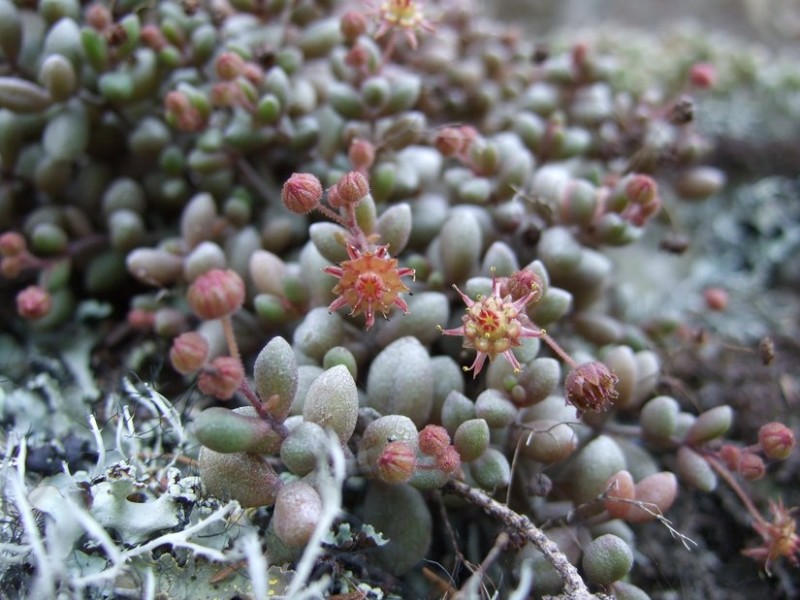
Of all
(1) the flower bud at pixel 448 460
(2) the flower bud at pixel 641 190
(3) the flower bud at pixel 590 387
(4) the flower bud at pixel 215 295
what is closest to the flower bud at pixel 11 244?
(4) the flower bud at pixel 215 295

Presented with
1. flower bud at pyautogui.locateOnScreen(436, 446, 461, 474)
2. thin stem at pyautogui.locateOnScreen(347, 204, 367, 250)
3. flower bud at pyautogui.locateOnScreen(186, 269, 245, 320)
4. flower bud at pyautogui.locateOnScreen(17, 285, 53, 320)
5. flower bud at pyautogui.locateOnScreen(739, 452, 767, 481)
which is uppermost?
thin stem at pyautogui.locateOnScreen(347, 204, 367, 250)

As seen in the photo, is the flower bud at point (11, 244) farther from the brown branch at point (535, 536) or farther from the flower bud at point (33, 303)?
the brown branch at point (535, 536)

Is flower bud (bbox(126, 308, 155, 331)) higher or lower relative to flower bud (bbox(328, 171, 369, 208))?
lower

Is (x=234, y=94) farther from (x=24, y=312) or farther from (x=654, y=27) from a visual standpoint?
(x=654, y=27)

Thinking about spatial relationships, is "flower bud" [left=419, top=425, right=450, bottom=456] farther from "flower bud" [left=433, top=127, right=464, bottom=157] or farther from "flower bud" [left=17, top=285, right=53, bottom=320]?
"flower bud" [left=17, top=285, right=53, bottom=320]

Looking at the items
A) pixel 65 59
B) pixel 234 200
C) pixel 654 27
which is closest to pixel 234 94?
pixel 234 200

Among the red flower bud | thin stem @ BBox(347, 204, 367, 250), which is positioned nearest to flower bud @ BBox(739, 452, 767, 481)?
thin stem @ BBox(347, 204, 367, 250)

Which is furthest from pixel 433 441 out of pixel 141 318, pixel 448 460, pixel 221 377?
pixel 141 318
